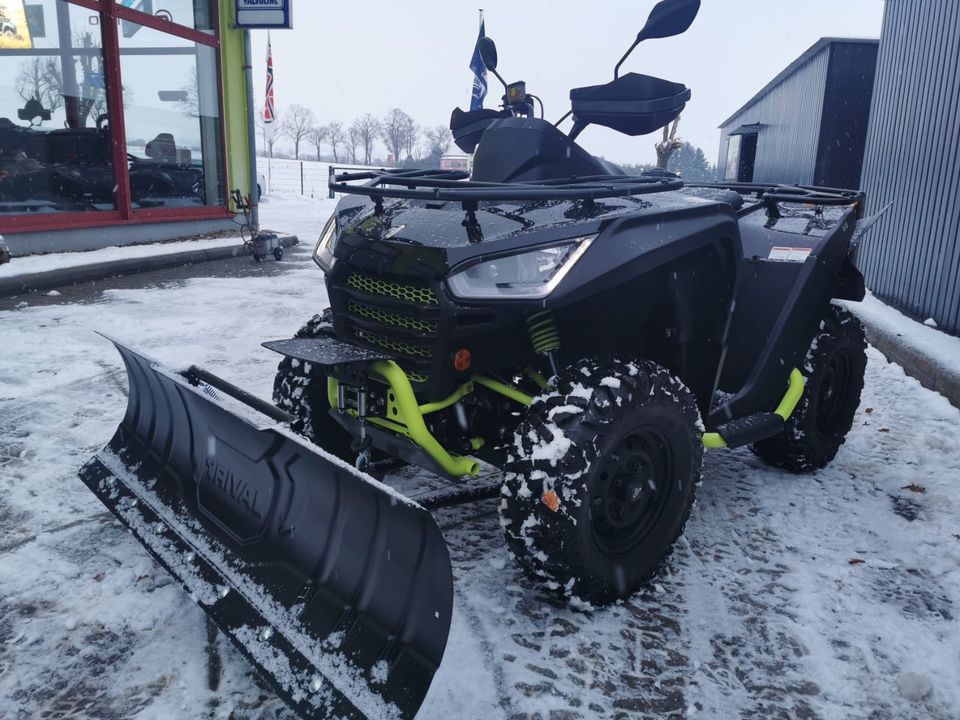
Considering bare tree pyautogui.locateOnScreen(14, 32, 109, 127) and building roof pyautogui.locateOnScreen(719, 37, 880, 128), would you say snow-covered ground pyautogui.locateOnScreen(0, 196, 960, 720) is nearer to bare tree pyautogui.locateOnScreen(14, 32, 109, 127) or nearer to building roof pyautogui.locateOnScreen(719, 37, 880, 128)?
bare tree pyautogui.locateOnScreen(14, 32, 109, 127)

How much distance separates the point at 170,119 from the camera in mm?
11820

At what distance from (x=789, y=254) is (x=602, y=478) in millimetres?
1498

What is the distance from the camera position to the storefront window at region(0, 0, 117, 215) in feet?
30.1

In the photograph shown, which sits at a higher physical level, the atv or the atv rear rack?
the atv rear rack

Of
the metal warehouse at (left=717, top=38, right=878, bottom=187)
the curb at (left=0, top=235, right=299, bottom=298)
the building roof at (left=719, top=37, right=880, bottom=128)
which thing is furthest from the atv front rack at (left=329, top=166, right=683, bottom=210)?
the metal warehouse at (left=717, top=38, right=878, bottom=187)

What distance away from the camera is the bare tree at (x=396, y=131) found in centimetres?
9862

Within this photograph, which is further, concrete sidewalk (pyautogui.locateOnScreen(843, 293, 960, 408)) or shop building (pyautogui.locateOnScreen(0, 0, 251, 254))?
shop building (pyautogui.locateOnScreen(0, 0, 251, 254))

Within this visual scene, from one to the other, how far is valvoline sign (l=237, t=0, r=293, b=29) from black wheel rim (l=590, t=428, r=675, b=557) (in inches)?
453

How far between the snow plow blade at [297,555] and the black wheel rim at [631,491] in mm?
724

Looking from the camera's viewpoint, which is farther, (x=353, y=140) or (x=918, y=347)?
(x=353, y=140)

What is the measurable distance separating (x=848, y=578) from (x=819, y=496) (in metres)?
0.77

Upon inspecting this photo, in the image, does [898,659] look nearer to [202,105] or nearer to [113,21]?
[113,21]

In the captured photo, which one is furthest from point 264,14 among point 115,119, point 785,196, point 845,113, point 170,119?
point 845,113

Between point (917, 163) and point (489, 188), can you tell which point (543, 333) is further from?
point (917, 163)
